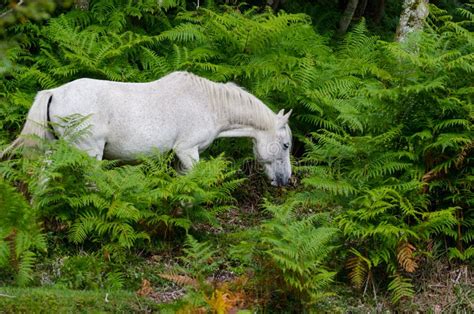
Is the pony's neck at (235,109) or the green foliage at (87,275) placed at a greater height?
the pony's neck at (235,109)

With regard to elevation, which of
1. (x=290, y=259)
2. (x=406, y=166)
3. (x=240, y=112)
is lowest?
(x=240, y=112)

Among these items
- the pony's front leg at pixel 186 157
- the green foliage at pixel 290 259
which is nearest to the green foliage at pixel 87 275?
the green foliage at pixel 290 259

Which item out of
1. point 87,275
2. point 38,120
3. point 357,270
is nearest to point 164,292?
point 87,275

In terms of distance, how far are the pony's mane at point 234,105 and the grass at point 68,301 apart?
3.31 meters

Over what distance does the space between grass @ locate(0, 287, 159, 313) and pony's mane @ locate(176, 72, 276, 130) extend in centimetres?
331

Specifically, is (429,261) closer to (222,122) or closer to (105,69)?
(222,122)

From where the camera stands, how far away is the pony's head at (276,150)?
9742 mm

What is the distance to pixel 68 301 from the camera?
6445 millimetres

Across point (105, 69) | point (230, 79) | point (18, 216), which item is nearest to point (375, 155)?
point (230, 79)

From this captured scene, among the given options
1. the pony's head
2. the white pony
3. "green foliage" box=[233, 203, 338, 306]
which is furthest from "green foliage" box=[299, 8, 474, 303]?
the white pony

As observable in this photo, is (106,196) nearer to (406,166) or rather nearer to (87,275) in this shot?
(87,275)

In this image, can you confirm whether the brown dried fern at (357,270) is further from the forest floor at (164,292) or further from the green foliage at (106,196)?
the green foliage at (106,196)

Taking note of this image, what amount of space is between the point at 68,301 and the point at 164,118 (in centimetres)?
317

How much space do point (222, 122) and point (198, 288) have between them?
3.39 meters
